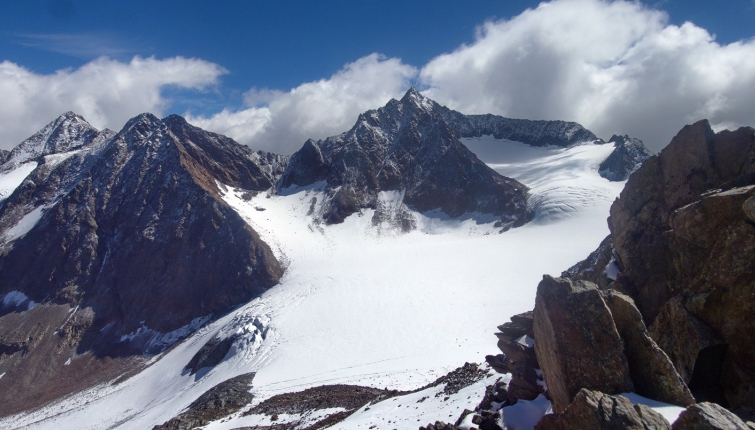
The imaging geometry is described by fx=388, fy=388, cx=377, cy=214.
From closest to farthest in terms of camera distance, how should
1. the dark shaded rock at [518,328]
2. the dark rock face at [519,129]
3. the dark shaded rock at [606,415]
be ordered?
the dark shaded rock at [606,415] → the dark shaded rock at [518,328] → the dark rock face at [519,129]

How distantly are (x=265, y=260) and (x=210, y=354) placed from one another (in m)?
23.4

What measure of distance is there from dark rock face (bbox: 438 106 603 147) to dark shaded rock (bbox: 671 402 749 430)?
485ft

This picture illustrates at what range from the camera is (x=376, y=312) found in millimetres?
45469

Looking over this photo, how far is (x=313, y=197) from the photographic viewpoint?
95062mm

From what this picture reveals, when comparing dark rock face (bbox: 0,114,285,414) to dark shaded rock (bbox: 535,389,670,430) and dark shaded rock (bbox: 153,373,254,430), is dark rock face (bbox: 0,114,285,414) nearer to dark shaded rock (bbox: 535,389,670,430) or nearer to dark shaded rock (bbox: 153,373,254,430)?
dark shaded rock (bbox: 153,373,254,430)

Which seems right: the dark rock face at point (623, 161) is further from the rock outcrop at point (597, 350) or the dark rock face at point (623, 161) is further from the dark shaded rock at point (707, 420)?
the dark shaded rock at point (707, 420)

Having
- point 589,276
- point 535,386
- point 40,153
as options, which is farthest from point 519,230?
point 40,153

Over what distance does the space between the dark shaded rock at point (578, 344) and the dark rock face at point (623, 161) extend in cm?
9308

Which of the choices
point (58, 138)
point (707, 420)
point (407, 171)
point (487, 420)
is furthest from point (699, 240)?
point (58, 138)

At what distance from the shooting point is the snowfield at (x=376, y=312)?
31.4 m

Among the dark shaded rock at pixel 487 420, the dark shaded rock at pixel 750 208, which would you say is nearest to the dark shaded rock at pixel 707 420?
the dark shaded rock at pixel 487 420

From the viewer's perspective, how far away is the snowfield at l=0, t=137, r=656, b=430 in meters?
31.4

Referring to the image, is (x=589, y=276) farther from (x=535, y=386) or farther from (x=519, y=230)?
(x=519, y=230)

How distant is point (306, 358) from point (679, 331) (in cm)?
3288
